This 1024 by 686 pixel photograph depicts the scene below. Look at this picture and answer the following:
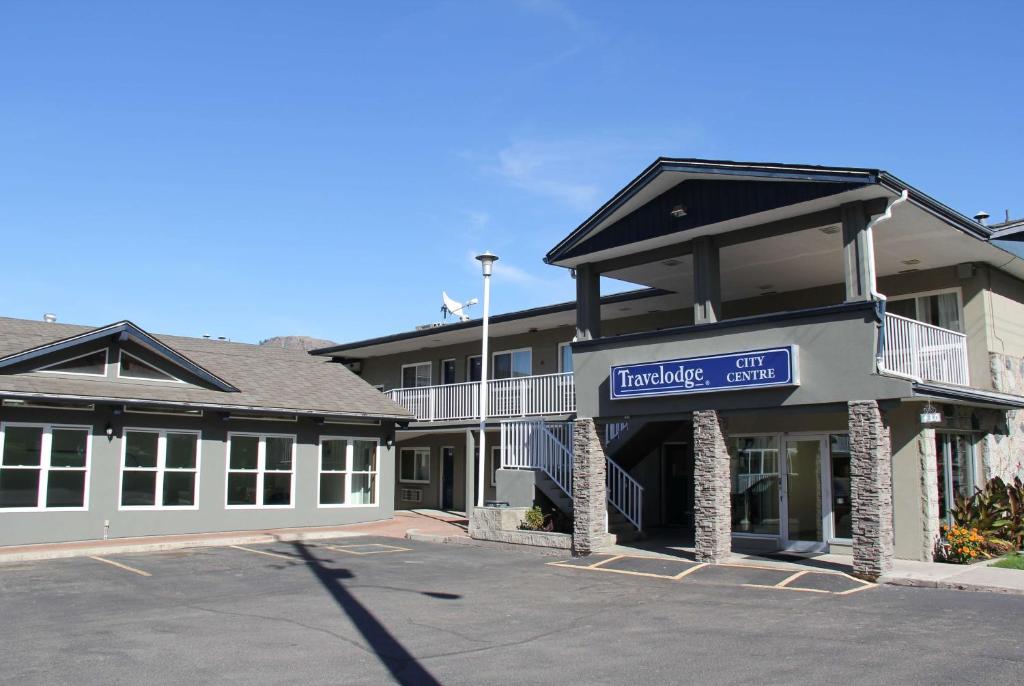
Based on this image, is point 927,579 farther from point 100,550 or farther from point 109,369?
point 109,369

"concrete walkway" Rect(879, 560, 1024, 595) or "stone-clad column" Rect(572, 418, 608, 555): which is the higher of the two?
"stone-clad column" Rect(572, 418, 608, 555)

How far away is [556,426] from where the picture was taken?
2047 centimetres

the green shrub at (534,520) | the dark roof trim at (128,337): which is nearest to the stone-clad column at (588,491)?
the green shrub at (534,520)

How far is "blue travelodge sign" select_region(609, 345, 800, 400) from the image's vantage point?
14555 millimetres

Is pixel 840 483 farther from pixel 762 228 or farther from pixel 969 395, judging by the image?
pixel 762 228

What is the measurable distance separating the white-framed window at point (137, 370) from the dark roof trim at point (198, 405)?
98 centimetres

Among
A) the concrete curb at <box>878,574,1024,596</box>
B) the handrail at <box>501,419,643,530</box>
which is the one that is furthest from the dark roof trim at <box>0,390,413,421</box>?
the concrete curb at <box>878,574,1024,596</box>

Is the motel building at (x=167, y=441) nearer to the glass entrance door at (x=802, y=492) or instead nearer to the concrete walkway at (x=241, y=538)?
the concrete walkway at (x=241, y=538)

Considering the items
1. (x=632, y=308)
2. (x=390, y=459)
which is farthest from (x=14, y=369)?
(x=632, y=308)

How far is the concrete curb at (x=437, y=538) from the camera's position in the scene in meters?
19.9

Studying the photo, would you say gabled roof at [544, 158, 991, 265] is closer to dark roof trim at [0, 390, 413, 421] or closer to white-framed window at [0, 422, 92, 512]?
dark roof trim at [0, 390, 413, 421]

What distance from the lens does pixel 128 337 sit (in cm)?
2114

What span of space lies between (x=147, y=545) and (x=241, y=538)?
2.18 metres

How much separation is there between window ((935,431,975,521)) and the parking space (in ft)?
11.7
